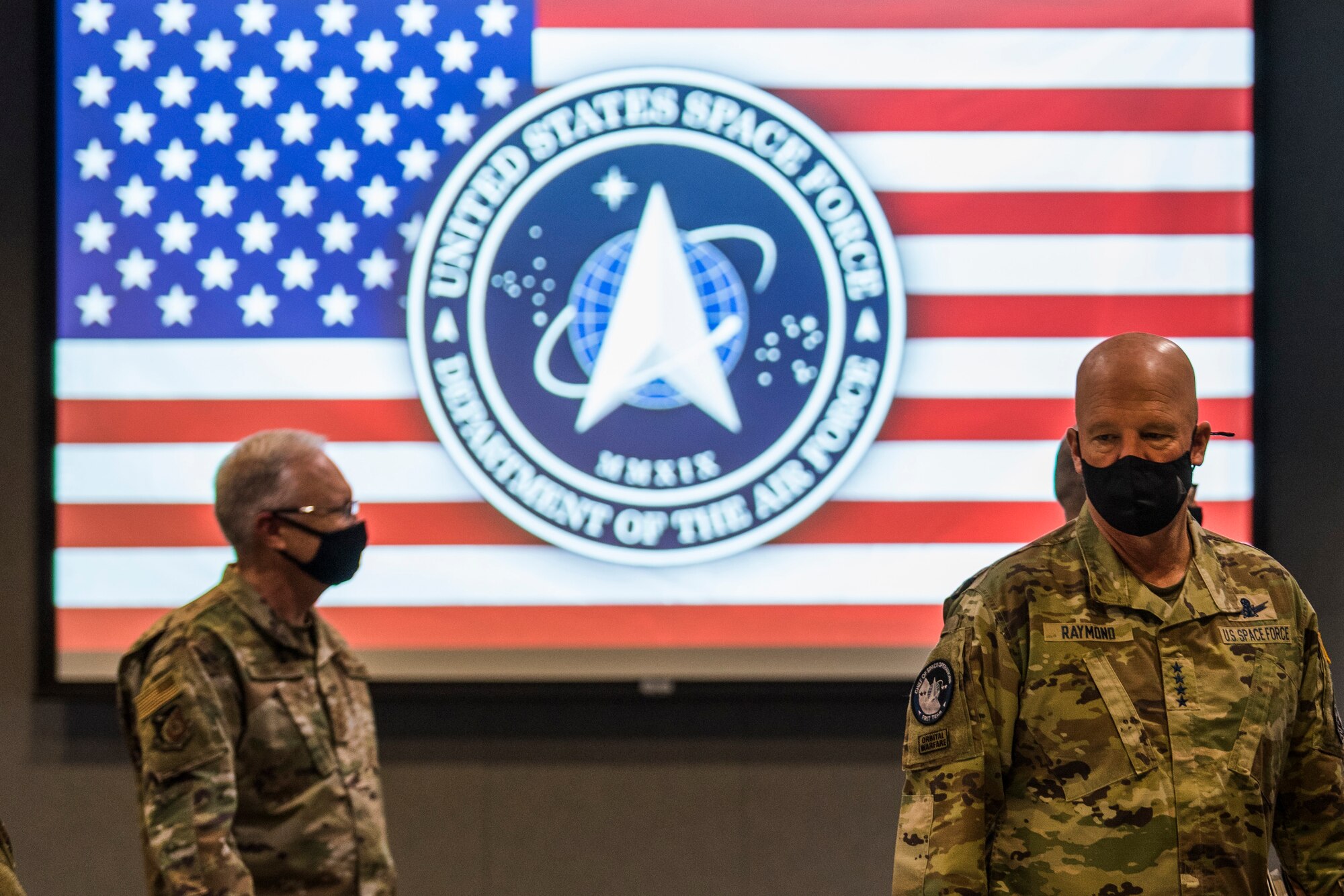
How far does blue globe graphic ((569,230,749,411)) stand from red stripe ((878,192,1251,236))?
1.46 feet

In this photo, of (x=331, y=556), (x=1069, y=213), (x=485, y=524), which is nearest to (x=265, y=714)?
(x=331, y=556)

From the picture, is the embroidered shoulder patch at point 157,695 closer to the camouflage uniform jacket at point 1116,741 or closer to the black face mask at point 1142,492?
the camouflage uniform jacket at point 1116,741

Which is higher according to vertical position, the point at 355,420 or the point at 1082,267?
the point at 1082,267

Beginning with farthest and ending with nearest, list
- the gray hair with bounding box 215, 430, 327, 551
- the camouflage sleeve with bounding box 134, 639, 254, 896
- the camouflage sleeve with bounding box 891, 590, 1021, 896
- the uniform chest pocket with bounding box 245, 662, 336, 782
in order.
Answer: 1. the gray hair with bounding box 215, 430, 327, 551
2. the uniform chest pocket with bounding box 245, 662, 336, 782
3. the camouflage sleeve with bounding box 134, 639, 254, 896
4. the camouflage sleeve with bounding box 891, 590, 1021, 896

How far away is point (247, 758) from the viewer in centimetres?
189

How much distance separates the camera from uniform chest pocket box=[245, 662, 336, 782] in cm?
191

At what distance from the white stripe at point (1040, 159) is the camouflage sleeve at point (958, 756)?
69.7 inches

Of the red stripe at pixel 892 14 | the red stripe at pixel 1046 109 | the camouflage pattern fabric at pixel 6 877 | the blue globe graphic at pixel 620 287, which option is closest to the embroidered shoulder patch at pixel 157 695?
the camouflage pattern fabric at pixel 6 877

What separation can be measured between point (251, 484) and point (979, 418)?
180 cm

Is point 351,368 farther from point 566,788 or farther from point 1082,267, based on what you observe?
point 1082,267

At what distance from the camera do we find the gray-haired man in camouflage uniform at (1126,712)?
149 centimetres

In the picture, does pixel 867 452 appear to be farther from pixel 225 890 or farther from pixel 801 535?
pixel 225 890

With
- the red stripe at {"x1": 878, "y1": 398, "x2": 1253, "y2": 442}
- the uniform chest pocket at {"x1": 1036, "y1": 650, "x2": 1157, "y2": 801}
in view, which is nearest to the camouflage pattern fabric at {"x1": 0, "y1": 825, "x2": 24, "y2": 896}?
the uniform chest pocket at {"x1": 1036, "y1": 650, "x2": 1157, "y2": 801}

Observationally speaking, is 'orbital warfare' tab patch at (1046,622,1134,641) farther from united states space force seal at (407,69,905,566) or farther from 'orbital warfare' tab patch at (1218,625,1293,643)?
united states space force seal at (407,69,905,566)
